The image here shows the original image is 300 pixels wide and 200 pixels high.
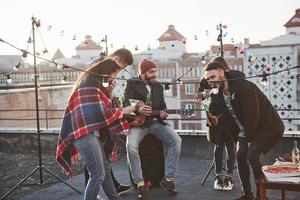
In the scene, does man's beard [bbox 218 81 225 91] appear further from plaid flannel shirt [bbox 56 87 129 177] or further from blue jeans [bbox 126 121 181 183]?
plaid flannel shirt [bbox 56 87 129 177]

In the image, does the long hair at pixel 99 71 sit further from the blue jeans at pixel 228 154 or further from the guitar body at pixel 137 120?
the blue jeans at pixel 228 154

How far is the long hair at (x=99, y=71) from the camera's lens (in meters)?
3.84

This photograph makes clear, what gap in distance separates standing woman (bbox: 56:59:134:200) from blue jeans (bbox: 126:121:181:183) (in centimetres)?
93

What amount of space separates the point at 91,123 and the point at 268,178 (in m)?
1.58

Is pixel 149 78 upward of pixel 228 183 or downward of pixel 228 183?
upward

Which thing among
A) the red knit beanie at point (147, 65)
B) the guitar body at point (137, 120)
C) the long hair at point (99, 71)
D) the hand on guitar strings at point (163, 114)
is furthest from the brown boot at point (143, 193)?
the long hair at point (99, 71)

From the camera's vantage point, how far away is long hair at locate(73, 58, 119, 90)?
3.84m

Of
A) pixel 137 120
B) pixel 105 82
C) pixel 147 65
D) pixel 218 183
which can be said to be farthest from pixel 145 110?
pixel 218 183

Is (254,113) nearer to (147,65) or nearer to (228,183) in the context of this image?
(228,183)

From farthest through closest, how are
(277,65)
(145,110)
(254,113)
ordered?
1. (277,65)
2. (145,110)
3. (254,113)

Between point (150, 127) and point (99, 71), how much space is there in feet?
4.62

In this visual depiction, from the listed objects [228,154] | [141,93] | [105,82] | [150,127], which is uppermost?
[105,82]

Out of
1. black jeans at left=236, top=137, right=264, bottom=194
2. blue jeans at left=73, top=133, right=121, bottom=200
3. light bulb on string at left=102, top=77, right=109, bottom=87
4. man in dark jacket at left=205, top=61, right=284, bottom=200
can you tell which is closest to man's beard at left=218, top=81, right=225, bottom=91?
man in dark jacket at left=205, top=61, right=284, bottom=200

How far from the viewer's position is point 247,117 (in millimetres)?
4055
